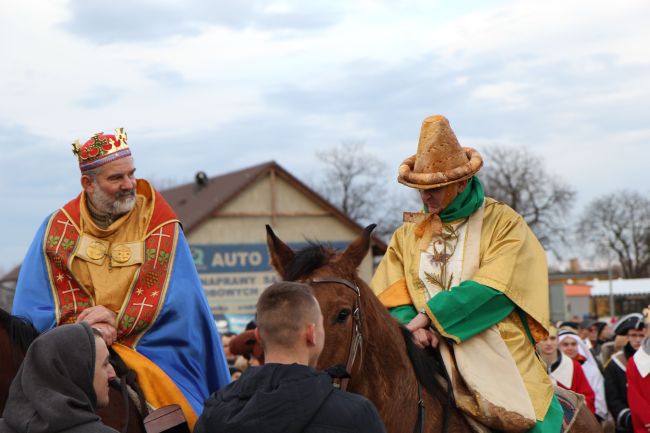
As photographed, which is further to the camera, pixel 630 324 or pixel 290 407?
pixel 630 324

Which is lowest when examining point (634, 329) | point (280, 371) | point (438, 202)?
point (634, 329)

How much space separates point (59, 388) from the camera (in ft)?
10.1

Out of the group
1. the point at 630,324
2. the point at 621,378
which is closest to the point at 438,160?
the point at 621,378

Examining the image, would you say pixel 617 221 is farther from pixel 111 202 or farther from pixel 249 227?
pixel 111 202

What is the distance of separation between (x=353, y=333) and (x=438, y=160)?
4.98 ft

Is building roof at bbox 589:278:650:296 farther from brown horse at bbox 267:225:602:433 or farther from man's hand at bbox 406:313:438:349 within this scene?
brown horse at bbox 267:225:602:433

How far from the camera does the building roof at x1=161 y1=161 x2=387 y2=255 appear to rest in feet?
126

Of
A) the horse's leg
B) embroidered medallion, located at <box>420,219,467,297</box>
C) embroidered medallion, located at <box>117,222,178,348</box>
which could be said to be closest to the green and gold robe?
embroidered medallion, located at <box>420,219,467,297</box>

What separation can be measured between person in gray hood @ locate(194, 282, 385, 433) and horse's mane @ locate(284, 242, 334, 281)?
3.76 feet

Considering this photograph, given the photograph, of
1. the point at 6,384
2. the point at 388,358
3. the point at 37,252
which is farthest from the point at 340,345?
the point at 37,252

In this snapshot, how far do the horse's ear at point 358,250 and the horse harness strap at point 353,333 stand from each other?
0.13 meters

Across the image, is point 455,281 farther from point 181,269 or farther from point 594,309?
point 594,309

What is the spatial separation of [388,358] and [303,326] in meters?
1.77

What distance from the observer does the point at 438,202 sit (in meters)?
5.85
